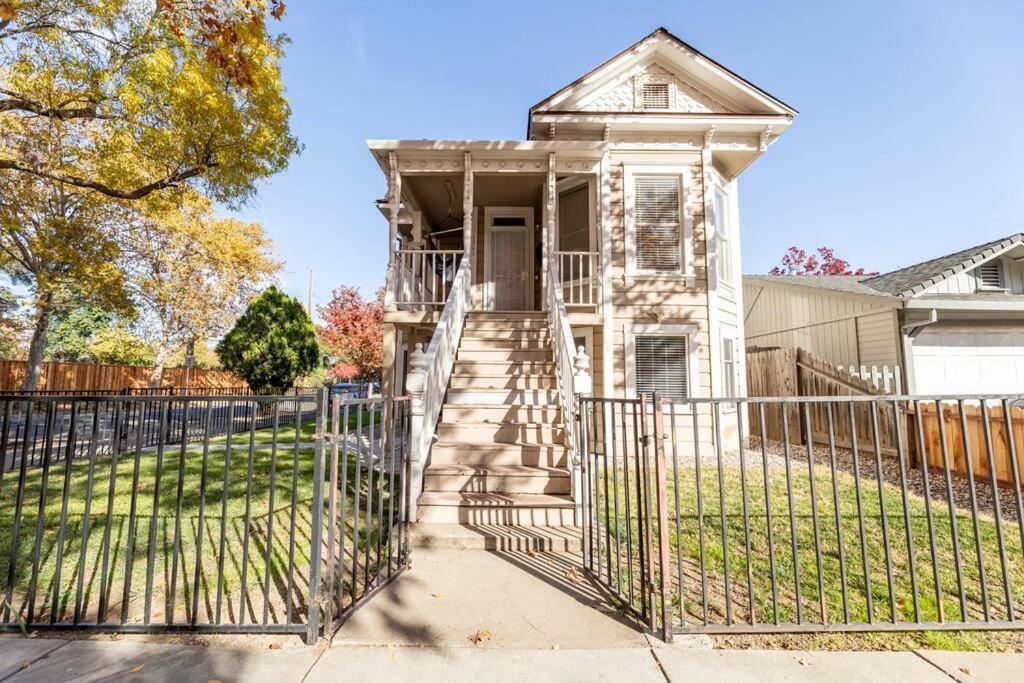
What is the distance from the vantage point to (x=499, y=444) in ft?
18.1

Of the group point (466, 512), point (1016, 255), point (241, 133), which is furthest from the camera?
point (1016, 255)

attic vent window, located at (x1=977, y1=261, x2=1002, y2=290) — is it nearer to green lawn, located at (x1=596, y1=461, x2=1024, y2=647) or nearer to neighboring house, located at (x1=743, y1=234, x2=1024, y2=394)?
neighboring house, located at (x1=743, y1=234, x2=1024, y2=394)

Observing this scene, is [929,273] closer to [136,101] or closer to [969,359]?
[969,359]

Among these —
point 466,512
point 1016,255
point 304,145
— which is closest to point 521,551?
point 466,512

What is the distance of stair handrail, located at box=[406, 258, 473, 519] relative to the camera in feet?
15.2

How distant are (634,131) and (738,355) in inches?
211

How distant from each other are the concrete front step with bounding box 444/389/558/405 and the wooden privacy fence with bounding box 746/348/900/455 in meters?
5.39

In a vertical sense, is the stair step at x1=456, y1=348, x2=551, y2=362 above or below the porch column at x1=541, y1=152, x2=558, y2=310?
below

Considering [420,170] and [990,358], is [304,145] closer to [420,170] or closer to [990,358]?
[420,170]

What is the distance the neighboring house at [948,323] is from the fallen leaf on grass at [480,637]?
12384 mm

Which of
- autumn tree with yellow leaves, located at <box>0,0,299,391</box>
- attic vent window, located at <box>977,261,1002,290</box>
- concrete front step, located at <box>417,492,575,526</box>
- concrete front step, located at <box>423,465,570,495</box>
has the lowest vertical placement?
concrete front step, located at <box>417,492,575,526</box>

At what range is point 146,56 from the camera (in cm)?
738

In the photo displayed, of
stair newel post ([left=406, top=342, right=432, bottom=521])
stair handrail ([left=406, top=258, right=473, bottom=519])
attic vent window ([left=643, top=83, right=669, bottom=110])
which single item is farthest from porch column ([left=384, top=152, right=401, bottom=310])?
attic vent window ([left=643, top=83, right=669, bottom=110])

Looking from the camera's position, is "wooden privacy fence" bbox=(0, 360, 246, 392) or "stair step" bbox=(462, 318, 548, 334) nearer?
"stair step" bbox=(462, 318, 548, 334)
